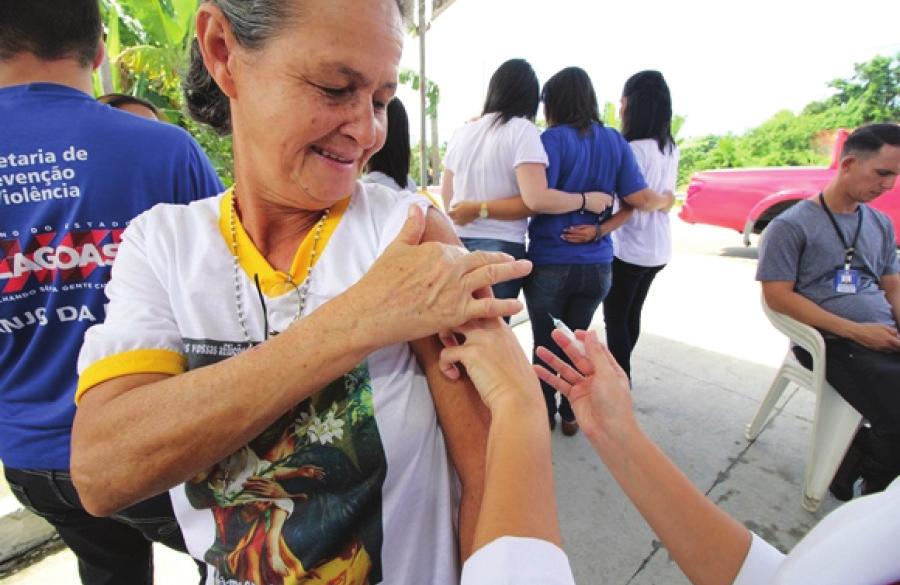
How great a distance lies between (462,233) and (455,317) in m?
2.03

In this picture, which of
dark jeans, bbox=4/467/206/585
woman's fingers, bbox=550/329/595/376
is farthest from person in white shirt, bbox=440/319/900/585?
dark jeans, bbox=4/467/206/585

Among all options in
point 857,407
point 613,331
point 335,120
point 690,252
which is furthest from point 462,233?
point 690,252

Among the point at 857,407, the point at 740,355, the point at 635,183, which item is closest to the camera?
the point at 857,407

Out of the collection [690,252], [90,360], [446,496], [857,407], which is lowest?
[690,252]

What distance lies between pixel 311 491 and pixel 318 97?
67cm

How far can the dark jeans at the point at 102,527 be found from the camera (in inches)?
47.9

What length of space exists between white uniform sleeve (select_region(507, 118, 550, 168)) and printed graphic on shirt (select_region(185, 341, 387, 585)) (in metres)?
1.84

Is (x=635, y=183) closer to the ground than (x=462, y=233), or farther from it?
farther from it

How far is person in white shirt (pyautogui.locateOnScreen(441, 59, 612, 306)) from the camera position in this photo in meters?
2.38

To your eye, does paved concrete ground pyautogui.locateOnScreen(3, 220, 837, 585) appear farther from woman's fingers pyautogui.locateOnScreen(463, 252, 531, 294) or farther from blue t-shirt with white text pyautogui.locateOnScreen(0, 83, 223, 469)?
woman's fingers pyautogui.locateOnScreen(463, 252, 531, 294)

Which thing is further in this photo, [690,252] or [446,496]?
[690,252]

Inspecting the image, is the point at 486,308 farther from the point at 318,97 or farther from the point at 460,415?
the point at 318,97

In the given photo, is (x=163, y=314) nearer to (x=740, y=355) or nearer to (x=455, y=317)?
(x=455, y=317)

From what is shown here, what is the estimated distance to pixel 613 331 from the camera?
3033 millimetres
